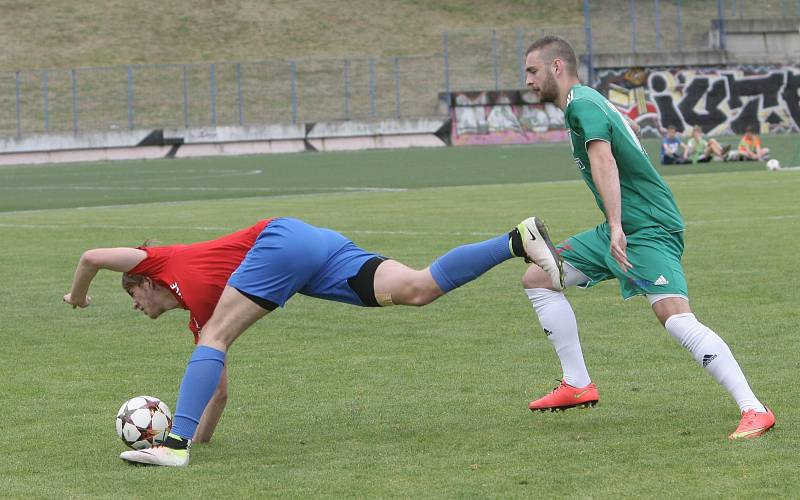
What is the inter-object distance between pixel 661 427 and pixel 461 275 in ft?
4.37

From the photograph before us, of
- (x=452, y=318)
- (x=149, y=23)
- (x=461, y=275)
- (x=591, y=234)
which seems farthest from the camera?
(x=149, y=23)

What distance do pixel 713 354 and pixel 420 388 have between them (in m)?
2.21

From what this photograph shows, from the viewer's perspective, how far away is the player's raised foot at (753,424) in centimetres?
670

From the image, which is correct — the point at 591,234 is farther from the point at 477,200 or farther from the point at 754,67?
the point at 754,67

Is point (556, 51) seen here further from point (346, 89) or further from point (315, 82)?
point (315, 82)

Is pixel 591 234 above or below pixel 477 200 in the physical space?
above

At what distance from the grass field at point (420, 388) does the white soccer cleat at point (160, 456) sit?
2.0 inches

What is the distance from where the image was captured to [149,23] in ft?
213

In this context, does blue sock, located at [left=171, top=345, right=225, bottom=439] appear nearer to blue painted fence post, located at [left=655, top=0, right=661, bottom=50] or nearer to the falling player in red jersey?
the falling player in red jersey

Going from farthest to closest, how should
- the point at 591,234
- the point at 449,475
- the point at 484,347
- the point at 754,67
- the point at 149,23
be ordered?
the point at 149,23, the point at 754,67, the point at 484,347, the point at 591,234, the point at 449,475

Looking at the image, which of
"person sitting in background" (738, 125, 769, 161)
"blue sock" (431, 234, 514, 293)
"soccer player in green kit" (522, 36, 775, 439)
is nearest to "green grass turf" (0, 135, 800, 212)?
"person sitting in background" (738, 125, 769, 161)

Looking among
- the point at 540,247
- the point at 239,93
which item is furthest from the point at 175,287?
the point at 239,93

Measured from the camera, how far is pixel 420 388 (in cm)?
854

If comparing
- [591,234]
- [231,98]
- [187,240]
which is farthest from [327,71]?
[591,234]
